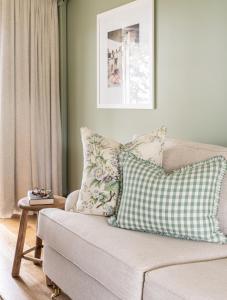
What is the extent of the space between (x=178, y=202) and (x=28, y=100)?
2815 mm

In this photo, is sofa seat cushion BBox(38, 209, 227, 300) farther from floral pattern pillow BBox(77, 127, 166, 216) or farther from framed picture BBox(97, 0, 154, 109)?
framed picture BBox(97, 0, 154, 109)

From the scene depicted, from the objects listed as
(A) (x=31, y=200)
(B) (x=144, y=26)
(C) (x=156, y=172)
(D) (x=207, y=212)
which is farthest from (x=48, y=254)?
(B) (x=144, y=26)

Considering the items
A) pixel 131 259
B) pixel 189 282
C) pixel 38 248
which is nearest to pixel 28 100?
pixel 38 248

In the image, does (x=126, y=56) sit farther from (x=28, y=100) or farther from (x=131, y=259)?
(x=131, y=259)

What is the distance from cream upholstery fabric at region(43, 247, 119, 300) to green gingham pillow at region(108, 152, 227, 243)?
0.32 metres

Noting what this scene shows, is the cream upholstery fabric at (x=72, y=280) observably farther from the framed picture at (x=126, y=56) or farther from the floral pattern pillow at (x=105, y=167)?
the framed picture at (x=126, y=56)

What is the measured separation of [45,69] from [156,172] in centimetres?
268

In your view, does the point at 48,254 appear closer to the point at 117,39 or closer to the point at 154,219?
the point at 154,219

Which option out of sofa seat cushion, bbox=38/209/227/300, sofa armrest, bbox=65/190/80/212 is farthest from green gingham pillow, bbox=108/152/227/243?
sofa armrest, bbox=65/190/80/212

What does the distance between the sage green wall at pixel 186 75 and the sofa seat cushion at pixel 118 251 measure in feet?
3.36

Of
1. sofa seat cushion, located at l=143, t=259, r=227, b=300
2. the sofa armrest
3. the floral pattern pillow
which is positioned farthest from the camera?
the sofa armrest

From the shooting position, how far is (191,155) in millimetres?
2459

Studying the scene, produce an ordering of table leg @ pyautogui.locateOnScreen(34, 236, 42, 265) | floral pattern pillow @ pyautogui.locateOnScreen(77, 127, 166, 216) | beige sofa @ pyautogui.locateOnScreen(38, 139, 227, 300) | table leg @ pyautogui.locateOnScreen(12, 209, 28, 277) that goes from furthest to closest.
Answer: table leg @ pyautogui.locateOnScreen(34, 236, 42, 265)
table leg @ pyautogui.locateOnScreen(12, 209, 28, 277)
floral pattern pillow @ pyautogui.locateOnScreen(77, 127, 166, 216)
beige sofa @ pyautogui.locateOnScreen(38, 139, 227, 300)

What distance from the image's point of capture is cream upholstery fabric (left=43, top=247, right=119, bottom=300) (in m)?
2.14
